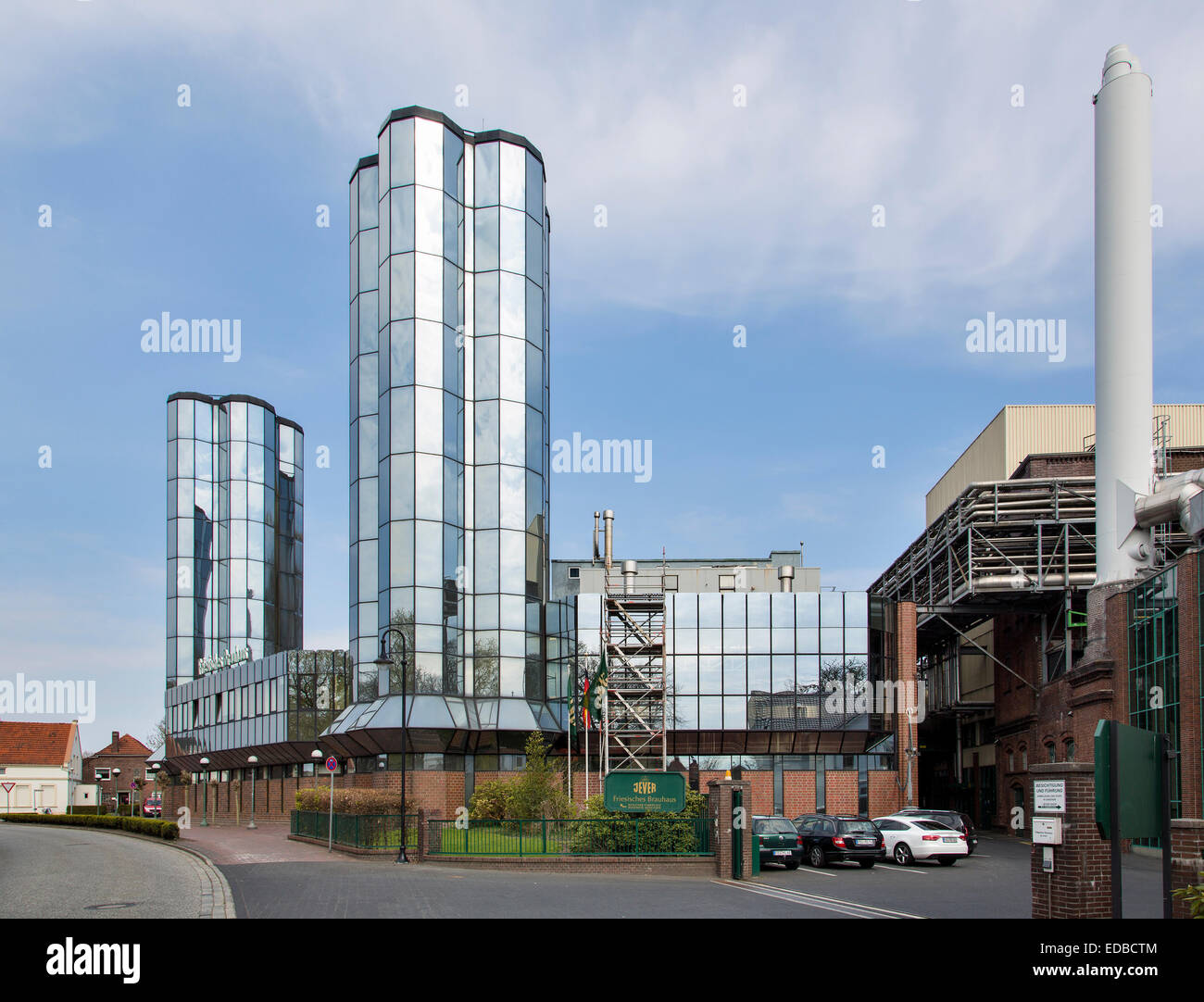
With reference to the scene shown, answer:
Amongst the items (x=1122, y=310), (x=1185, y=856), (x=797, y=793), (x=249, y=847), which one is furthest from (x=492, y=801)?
(x=1185, y=856)

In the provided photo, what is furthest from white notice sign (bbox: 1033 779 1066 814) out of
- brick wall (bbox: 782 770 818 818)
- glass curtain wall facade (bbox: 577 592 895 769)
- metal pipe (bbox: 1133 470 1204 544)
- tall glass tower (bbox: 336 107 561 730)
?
brick wall (bbox: 782 770 818 818)

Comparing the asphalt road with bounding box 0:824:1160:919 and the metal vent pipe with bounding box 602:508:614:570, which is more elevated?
the metal vent pipe with bounding box 602:508:614:570

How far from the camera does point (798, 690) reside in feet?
156

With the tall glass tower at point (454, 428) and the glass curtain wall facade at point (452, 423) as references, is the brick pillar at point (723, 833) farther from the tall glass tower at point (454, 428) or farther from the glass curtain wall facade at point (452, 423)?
the glass curtain wall facade at point (452, 423)

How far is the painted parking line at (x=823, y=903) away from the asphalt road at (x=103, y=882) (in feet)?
32.8

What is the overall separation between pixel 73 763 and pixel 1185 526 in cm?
10163

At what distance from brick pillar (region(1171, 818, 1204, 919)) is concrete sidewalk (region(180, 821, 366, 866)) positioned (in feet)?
75.3

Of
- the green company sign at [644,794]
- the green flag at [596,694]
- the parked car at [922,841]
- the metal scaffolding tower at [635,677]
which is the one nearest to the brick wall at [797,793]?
the metal scaffolding tower at [635,677]

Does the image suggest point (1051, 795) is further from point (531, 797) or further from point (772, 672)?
point (772, 672)

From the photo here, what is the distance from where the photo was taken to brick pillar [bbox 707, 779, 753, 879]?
2589 cm

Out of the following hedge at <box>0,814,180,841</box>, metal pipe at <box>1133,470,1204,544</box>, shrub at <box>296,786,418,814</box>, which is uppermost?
metal pipe at <box>1133,470,1204,544</box>

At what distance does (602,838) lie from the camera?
27.0 metres

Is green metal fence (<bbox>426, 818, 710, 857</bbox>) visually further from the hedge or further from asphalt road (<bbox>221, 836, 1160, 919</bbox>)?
the hedge

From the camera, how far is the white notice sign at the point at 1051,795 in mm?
11805
